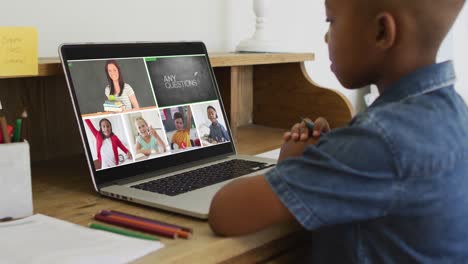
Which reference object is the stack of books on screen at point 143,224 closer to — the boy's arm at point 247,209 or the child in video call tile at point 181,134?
the boy's arm at point 247,209

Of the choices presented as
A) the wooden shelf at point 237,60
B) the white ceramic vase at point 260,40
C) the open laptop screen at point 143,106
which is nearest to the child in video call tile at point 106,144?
the open laptop screen at point 143,106

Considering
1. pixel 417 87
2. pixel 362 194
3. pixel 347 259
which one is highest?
pixel 417 87

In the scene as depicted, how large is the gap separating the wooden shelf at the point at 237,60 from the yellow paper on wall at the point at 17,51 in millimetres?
43

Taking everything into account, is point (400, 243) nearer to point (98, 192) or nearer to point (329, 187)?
point (329, 187)

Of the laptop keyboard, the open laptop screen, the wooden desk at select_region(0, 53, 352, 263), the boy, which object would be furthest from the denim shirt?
the open laptop screen

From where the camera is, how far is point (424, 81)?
692 millimetres

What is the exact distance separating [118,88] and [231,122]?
38 centimetres

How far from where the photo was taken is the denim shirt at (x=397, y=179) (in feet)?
2.01

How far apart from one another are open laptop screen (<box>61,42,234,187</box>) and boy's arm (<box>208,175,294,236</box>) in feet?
0.88

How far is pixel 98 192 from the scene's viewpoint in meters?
0.87

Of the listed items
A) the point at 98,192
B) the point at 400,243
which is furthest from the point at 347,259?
the point at 98,192

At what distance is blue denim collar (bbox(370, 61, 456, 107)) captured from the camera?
69cm

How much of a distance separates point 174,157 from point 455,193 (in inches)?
19.9

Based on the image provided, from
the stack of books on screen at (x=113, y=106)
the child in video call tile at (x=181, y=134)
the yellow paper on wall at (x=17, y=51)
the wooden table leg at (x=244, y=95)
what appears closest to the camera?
the yellow paper on wall at (x=17, y=51)
